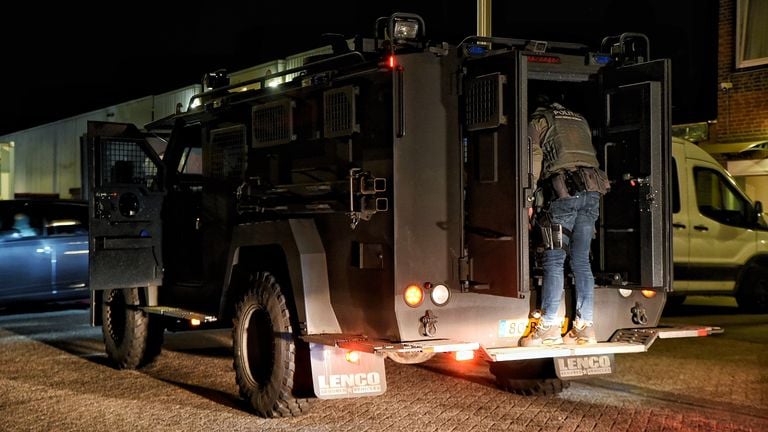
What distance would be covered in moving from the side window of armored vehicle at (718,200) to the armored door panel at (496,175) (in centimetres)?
721

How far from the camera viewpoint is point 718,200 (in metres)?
13.1

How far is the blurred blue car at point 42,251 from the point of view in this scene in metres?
13.6

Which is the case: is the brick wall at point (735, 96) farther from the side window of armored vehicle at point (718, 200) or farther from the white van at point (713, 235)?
the side window of armored vehicle at point (718, 200)

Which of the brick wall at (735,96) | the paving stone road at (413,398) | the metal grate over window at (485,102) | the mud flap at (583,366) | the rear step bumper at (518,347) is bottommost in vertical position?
the paving stone road at (413,398)

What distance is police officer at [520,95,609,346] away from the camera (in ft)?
22.1

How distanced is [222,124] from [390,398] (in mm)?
2910

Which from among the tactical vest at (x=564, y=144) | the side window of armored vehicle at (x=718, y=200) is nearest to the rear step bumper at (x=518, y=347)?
the tactical vest at (x=564, y=144)

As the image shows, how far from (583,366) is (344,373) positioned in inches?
70.7

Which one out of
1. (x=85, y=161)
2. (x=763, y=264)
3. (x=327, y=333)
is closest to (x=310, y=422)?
(x=327, y=333)

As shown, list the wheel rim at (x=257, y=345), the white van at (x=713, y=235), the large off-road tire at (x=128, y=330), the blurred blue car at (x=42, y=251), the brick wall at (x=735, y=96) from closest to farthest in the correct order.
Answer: the wheel rim at (x=257, y=345), the large off-road tire at (x=128, y=330), the white van at (x=713, y=235), the blurred blue car at (x=42, y=251), the brick wall at (x=735, y=96)

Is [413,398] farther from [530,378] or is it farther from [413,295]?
[413,295]

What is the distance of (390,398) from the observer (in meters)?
7.86

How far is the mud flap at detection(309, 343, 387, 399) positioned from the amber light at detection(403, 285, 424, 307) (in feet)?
1.88

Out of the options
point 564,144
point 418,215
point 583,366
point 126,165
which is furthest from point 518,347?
point 126,165
